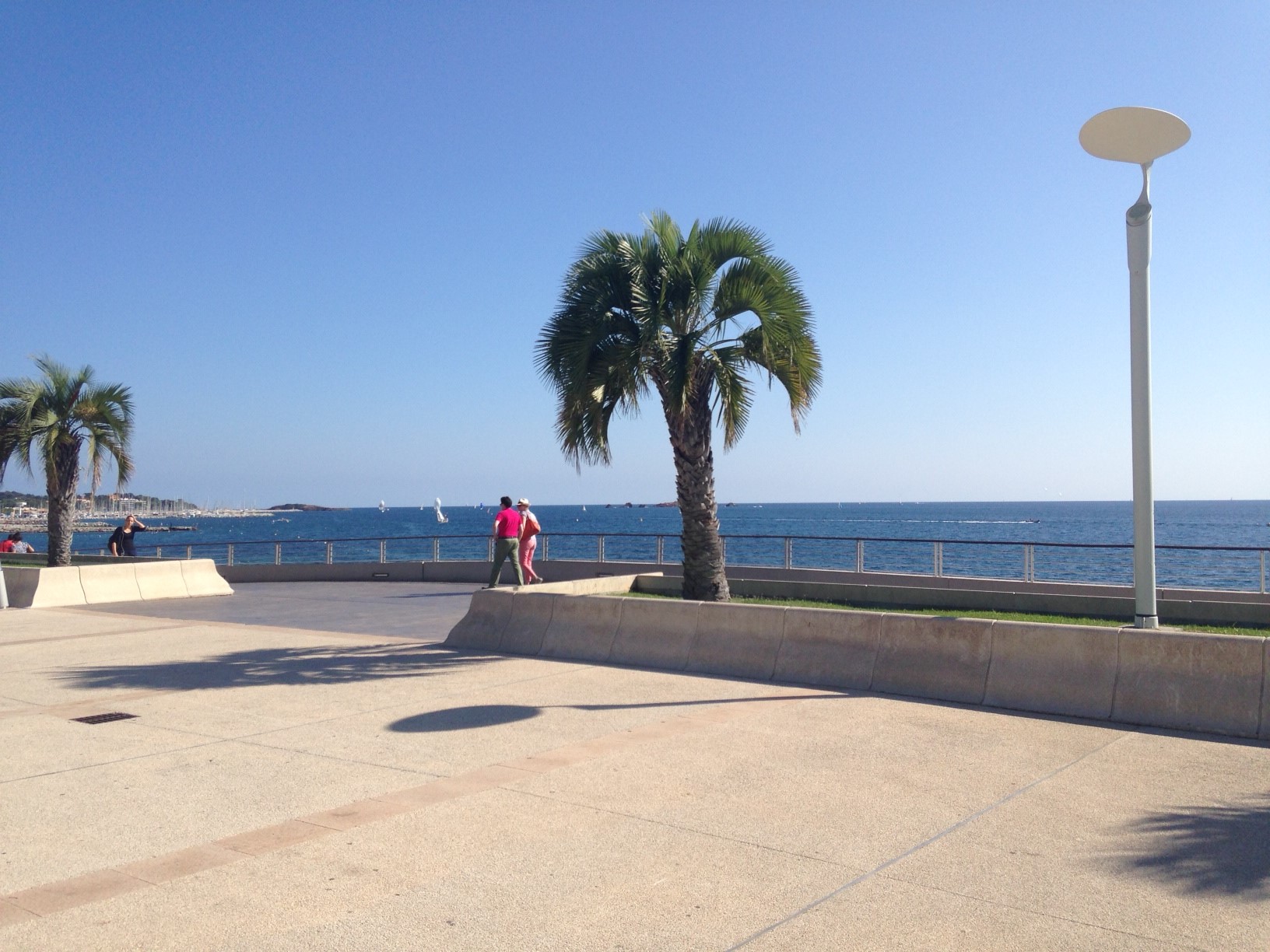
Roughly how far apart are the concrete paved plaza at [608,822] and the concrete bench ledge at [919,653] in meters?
0.37

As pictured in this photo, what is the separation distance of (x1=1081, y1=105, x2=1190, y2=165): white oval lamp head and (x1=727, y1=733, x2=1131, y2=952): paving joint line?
16.7 feet

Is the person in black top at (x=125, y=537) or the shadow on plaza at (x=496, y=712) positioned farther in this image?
the person in black top at (x=125, y=537)

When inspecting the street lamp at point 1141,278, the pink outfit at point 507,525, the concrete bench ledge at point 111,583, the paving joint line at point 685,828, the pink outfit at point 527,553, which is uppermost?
the street lamp at point 1141,278

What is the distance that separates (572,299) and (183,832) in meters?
9.14

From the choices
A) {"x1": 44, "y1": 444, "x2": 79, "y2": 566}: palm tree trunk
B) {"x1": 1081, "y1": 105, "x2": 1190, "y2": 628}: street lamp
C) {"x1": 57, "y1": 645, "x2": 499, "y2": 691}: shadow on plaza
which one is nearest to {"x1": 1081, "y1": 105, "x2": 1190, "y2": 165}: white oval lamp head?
{"x1": 1081, "y1": 105, "x2": 1190, "y2": 628}: street lamp

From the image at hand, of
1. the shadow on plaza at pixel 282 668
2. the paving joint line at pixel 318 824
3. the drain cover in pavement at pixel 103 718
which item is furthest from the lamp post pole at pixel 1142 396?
the drain cover in pavement at pixel 103 718

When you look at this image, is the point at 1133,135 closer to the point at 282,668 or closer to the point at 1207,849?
the point at 1207,849

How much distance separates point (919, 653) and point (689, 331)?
5.48 m

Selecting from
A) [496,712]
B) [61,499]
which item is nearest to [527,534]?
[496,712]

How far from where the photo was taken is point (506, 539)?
670 inches

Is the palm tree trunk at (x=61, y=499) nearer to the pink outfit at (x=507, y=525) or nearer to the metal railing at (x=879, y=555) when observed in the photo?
the metal railing at (x=879, y=555)

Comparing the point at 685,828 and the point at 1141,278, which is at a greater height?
the point at 1141,278

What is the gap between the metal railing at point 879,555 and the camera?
18.1m

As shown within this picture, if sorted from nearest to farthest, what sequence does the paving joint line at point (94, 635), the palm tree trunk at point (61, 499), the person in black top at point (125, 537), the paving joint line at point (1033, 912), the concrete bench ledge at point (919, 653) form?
the paving joint line at point (1033, 912) → the concrete bench ledge at point (919, 653) → the paving joint line at point (94, 635) → the palm tree trunk at point (61, 499) → the person in black top at point (125, 537)
